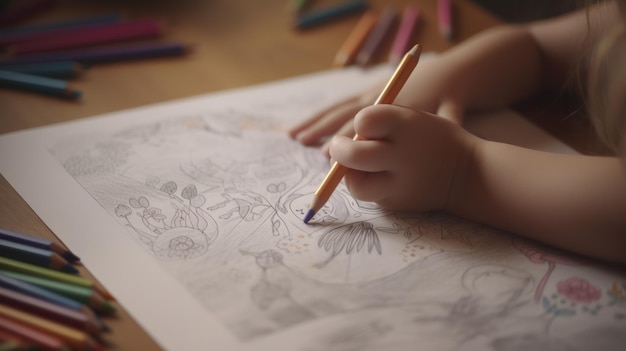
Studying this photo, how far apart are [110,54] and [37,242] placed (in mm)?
332

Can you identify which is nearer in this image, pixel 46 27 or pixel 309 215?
pixel 309 215

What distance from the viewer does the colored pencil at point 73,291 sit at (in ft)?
1.37

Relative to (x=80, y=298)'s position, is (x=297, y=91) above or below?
above

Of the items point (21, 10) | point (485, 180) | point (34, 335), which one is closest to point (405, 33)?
point (485, 180)

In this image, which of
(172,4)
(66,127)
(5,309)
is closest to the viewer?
(5,309)

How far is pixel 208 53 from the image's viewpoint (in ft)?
2.49

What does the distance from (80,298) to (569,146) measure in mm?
457

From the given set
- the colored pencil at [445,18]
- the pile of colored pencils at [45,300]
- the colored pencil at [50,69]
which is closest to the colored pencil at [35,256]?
the pile of colored pencils at [45,300]

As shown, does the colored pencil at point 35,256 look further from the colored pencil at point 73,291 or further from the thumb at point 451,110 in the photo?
the thumb at point 451,110

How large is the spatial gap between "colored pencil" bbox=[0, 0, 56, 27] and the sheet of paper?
9.0 inches

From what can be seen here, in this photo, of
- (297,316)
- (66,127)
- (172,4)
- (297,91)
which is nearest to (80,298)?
(297,316)

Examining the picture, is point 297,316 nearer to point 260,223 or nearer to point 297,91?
point 260,223

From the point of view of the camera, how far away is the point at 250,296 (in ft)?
1.48

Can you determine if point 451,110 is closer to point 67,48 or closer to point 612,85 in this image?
point 612,85
